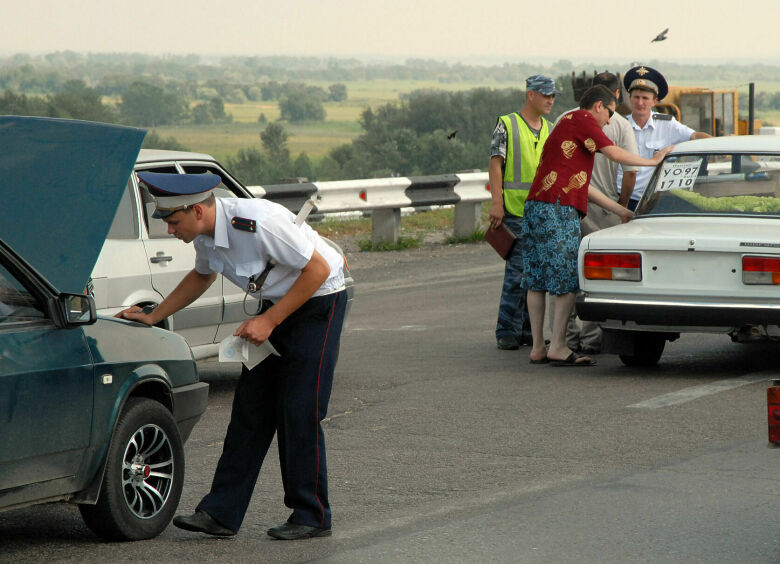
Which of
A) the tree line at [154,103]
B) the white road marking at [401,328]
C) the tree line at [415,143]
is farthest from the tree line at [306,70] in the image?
the white road marking at [401,328]

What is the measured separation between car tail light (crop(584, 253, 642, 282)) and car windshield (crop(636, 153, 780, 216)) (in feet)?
2.59

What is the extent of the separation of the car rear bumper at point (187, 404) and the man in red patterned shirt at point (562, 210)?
13.2ft

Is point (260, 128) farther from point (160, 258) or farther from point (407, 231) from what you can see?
point (160, 258)

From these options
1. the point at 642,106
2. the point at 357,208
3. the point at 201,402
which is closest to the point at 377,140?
the point at 357,208

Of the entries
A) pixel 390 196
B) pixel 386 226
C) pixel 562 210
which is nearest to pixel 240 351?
pixel 562 210

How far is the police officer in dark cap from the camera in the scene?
10609mm

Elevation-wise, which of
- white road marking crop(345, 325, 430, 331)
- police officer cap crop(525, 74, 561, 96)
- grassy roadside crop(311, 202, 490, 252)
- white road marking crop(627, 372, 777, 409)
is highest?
police officer cap crop(525, 74, 561, 96)

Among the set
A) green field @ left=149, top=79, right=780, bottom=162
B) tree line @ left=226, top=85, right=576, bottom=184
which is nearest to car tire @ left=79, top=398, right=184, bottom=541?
tree line @ left=226, top=85, right=576, bottom=184

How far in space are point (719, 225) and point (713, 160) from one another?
1.01 meters

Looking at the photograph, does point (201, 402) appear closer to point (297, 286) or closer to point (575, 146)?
point (297, 286)

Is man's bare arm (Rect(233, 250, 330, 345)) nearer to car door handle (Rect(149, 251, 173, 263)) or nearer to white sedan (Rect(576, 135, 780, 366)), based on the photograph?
car door handle (Rect(149, 251, 173, 263))

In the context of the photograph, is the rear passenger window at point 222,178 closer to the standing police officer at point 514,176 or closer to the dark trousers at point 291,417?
the standing police officer at point 514,176

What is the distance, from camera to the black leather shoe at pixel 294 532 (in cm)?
538

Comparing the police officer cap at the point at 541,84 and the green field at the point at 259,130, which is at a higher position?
the police officer cap at the point at 541,84
